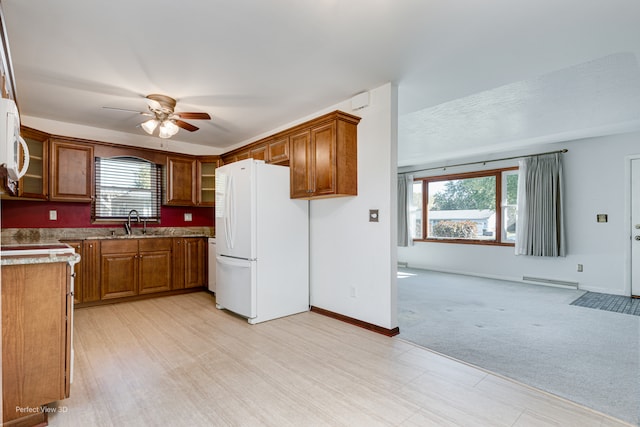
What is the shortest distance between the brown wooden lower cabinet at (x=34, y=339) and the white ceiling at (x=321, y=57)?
5.58ft

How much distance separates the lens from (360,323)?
3.38m

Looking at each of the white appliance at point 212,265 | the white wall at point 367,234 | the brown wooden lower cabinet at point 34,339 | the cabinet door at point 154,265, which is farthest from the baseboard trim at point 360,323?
the brown wooden lower cabinet at point 34,339

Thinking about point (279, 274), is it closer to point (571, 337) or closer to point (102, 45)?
point (102, 45)

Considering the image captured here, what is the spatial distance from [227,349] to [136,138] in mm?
3810

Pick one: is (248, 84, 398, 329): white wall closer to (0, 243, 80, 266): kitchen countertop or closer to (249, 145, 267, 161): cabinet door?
(249, 145, 267, 161): cabinet door

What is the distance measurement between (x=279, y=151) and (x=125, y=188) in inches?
102

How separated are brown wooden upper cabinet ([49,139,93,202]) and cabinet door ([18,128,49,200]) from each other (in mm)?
59

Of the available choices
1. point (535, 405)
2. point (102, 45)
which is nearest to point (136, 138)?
point (102, 45)

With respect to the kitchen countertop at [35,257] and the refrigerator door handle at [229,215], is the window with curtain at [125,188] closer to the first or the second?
the refrigerator door handle at [229,215]

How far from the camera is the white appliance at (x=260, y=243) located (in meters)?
A: 3.54

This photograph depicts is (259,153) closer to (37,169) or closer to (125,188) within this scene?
(125,188)

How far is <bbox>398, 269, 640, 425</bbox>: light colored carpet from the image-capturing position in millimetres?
2184

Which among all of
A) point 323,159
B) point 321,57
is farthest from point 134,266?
point 321,57

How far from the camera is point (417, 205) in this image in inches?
301
